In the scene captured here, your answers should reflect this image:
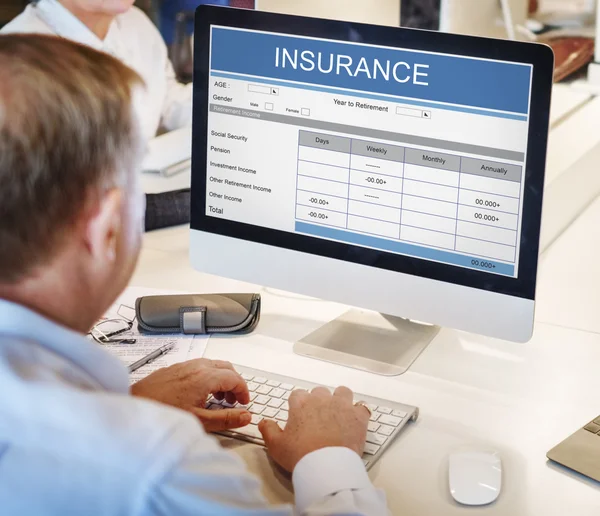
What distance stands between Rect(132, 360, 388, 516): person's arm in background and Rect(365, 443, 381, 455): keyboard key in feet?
0.08

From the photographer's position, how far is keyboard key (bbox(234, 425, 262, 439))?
46.2 inches

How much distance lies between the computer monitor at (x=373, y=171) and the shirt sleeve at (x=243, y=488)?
0.35 m

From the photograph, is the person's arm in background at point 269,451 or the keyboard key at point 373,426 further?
the keyboard key at point 373,426

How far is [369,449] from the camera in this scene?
1.14 m

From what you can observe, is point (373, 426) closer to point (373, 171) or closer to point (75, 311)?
point (373, 171)

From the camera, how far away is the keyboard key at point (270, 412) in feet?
3.97

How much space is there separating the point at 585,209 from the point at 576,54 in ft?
2.93

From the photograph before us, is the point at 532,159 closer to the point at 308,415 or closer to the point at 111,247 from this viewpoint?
the point at 308,415

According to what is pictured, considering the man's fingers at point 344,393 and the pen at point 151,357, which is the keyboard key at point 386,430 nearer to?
the man's fingers at point 344,393

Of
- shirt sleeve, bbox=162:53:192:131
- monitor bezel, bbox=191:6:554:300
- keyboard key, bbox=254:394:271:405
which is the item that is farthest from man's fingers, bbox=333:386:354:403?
shirt sleeve, bbox=162:53:192:131

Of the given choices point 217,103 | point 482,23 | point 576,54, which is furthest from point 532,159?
point 576,54

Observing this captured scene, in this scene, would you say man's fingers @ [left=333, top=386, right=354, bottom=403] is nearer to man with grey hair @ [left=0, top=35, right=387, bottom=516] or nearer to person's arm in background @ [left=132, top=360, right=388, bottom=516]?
person's arm in background @ [left=132, top=360, right=388, bottom=516]

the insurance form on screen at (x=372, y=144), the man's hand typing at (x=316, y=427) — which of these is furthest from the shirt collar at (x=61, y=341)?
the insurance form on screen at (x=372, y=144)

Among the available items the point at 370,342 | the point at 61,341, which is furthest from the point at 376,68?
the point at 61,341
